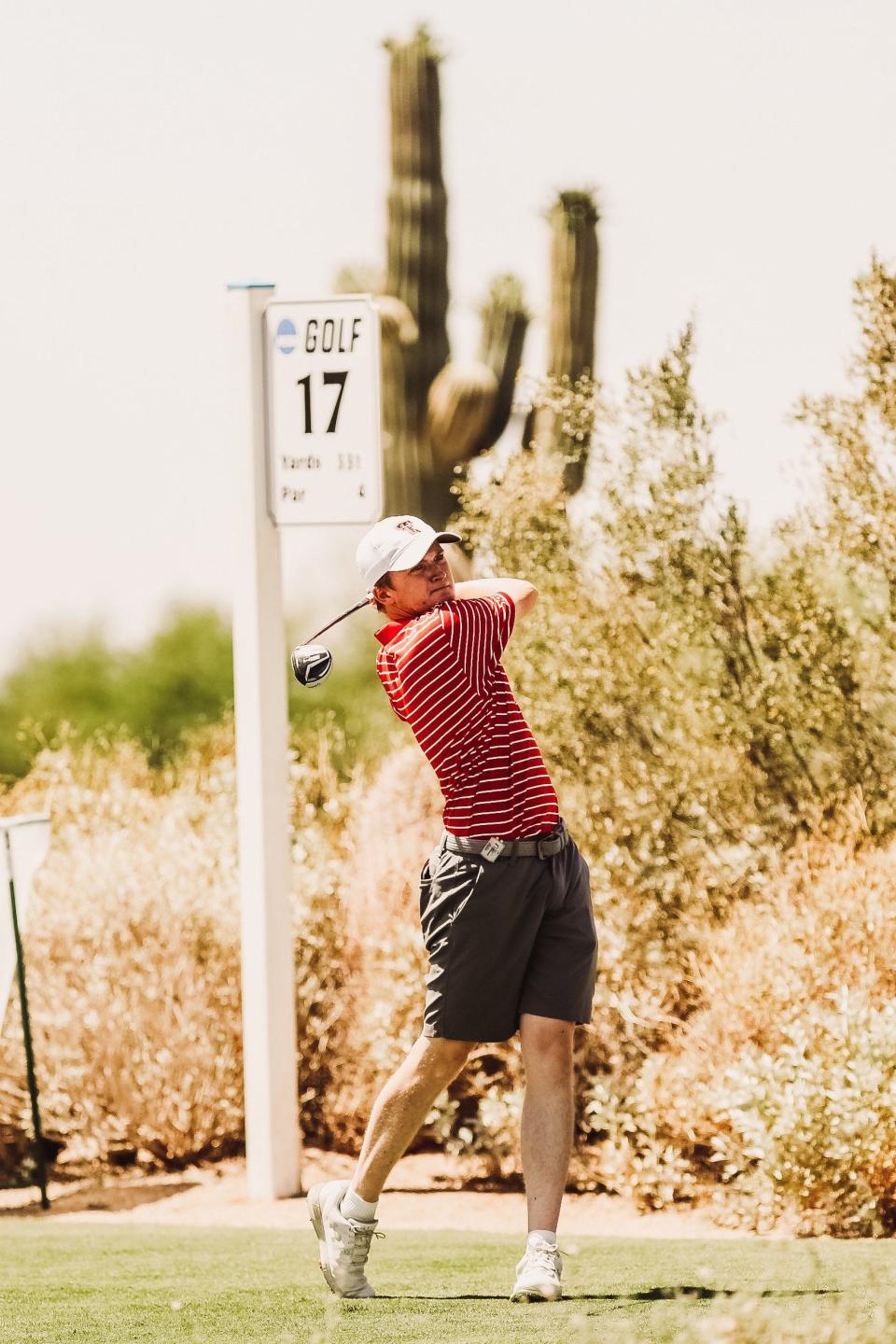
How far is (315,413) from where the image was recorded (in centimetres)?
698

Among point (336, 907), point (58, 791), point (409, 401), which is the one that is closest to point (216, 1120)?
point (336, 907)

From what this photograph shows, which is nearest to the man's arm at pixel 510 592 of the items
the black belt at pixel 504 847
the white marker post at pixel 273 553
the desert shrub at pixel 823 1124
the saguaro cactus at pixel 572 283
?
the black belt at pixel 504 847

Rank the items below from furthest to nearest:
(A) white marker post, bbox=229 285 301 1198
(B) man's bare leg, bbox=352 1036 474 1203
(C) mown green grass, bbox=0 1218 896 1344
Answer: (A) white marker post, bbox=229 285 301 1198, (B) man's bare leg, bbox=352 1036 474 1203, (C) mown green grass, bbox=0 1218 896 1344

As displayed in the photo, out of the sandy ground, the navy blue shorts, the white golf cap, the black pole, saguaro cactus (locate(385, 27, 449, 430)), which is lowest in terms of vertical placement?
the sandy ground

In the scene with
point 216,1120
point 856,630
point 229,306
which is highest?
point 229,306

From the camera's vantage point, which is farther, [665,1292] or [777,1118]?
[777,1118]

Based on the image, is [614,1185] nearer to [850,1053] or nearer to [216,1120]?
[850,1053]

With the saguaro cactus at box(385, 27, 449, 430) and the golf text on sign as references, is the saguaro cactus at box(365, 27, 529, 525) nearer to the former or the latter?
the saguaro cactus at box(385, 27, 449, 430)

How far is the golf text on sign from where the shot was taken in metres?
6.90

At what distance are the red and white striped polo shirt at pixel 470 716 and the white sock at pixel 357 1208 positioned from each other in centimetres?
88

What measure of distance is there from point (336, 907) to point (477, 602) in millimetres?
4387

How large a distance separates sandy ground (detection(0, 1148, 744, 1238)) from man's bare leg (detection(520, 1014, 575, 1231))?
7.11 feet

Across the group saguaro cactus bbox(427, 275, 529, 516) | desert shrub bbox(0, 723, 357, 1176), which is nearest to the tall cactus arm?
saguaro cactus bbox(427, 275, 529, 516)

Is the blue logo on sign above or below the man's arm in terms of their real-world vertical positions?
above
